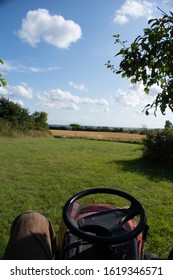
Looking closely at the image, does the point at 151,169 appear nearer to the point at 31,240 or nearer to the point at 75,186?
the point at 75,186

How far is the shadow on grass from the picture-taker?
26.7ft

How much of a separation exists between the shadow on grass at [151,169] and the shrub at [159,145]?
0.89 feet

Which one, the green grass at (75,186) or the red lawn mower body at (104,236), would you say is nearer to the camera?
the red lawn mower body at (104,236)

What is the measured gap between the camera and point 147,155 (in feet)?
36.2

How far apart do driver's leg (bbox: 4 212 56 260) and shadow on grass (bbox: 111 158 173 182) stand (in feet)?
20.4

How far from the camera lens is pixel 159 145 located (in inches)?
413

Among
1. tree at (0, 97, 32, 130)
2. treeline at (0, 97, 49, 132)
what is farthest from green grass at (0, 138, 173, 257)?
tree at (0, 97, 32, 130)

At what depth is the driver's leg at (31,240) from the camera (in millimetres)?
1592

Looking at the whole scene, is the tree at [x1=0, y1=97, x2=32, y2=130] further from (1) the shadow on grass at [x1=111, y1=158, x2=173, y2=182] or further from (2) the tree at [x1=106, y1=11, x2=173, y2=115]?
(2) the tree at [x1=106, y1=11, x2=173, y2=115]

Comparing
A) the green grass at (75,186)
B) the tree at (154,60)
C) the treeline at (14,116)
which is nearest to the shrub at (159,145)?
the green grass at (75,186)

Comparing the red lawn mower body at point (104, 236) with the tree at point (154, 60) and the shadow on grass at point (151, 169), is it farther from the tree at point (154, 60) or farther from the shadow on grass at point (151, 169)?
the shadow on grass at point (151, 169)

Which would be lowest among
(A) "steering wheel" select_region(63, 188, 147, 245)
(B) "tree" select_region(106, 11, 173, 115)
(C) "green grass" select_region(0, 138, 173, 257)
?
(C) "green grass" select_region(0, 138, 173, 257)
